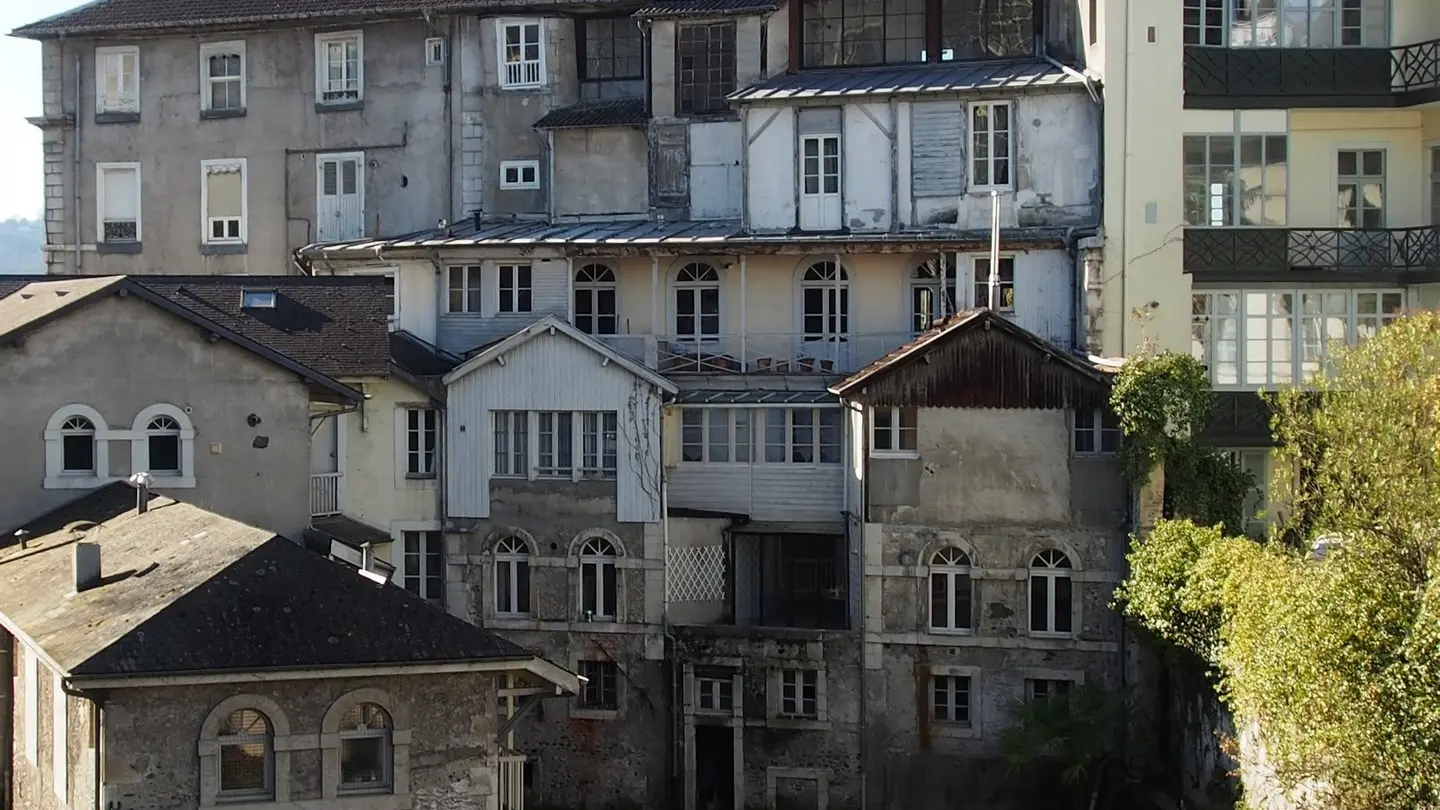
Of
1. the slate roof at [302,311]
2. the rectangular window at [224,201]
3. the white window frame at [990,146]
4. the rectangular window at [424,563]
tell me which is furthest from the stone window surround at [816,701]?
the rectangular window at [224,201]

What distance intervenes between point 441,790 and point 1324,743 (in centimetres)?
1079

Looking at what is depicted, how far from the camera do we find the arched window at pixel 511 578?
38.3 metres

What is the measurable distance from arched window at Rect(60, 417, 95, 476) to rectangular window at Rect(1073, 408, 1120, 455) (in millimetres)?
16753

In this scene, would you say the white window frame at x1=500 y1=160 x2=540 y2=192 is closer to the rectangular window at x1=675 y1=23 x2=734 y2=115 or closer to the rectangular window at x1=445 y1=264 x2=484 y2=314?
the rectangular window at x1=675 y1=23 x2=734 y2=115

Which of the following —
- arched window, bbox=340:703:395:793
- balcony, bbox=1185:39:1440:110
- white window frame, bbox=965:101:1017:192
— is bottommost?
arched window, bbox=340:703:395:793

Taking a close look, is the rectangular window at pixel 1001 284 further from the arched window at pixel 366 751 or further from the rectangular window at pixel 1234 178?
the arched window at pixel 366 751

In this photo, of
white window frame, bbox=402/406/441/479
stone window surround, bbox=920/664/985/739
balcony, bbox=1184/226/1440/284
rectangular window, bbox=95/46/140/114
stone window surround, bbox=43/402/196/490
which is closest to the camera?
stone window surround, bbox=43/402/196/490

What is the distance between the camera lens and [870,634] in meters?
35.5

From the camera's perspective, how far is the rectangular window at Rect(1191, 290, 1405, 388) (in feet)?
123

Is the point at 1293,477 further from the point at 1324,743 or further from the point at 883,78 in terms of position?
the point at 883,78

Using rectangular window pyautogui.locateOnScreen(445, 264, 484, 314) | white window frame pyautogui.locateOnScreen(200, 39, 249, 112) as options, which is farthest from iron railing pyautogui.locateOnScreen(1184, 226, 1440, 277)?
white window frame pyautogui.locateOnScreen(200, 39, 249, 112)

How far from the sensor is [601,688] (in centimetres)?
3772

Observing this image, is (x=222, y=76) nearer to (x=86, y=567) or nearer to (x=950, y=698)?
(x=950, y=698)

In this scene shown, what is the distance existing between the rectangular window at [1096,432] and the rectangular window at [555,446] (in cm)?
978
